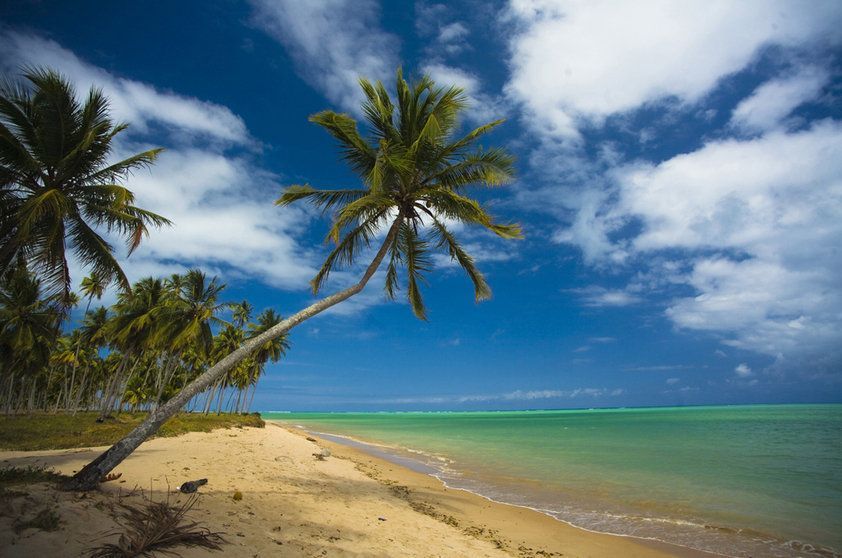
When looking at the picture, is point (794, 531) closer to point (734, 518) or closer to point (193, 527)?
point (734, 518)

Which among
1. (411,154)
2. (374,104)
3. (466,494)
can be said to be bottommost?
(466,494)

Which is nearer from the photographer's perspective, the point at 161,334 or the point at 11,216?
the point at 11,216

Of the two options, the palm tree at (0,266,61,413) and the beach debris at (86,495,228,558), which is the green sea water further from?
the palm tree at (0,266,61,413)

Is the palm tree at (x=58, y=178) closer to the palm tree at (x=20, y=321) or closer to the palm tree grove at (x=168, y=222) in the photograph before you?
the palm tree grove at (x=168, y=222)

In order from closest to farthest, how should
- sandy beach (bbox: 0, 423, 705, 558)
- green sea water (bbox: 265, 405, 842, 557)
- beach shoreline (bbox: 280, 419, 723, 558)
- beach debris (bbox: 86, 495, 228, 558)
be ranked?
beach debris (bbox: 86, 495, 228, 558) → sandy beach (bbox: 0, 423, 705, 558) → beach shoreline (bbox: 280, 419, 723, 558) → green sea water (bbox: 265, 405, 842, 557)

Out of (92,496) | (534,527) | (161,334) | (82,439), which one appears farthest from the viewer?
(161,334)

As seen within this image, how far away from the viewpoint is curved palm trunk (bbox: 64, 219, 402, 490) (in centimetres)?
559

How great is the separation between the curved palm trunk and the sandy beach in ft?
1.17

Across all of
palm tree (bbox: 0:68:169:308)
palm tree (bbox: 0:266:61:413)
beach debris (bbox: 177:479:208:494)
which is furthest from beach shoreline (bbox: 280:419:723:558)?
palm tree (bbox: 0:266:61:413)

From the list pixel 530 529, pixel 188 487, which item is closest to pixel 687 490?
pixel 530 529

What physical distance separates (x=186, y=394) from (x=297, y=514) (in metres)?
2.87

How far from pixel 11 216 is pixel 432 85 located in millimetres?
10196

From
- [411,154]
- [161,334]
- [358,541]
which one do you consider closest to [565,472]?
[358,541]

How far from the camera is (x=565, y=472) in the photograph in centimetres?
1617
